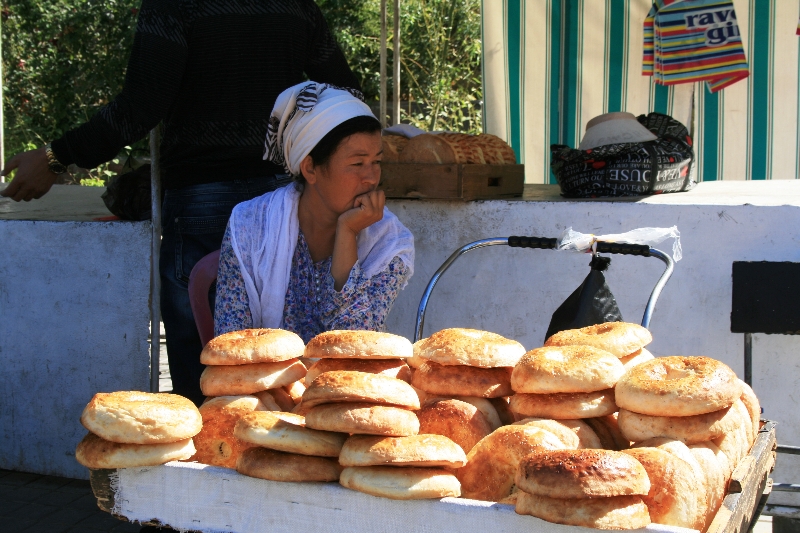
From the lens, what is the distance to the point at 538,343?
3879 millimetres

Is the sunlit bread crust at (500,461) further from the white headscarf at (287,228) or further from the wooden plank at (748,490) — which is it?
the white headscarf at (287,228)

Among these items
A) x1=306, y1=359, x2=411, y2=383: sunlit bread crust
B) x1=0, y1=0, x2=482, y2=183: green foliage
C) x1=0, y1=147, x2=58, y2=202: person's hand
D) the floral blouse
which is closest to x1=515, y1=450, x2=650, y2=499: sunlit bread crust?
x1=306, y1=359, x2=411, y2=383: sunlit bread crust

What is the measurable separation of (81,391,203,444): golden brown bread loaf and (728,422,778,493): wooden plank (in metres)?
1.03

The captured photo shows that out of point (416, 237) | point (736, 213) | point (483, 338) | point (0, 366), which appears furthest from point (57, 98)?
point (483, 338)

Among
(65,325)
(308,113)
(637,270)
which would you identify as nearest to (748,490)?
(308,113)

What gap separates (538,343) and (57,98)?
8602 mm

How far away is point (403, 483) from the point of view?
1376 mm

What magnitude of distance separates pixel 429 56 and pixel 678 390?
420 inches

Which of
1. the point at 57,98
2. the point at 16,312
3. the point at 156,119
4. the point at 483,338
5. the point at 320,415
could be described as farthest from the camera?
the point at 57,98

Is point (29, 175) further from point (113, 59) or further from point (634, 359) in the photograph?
point (113, 59)

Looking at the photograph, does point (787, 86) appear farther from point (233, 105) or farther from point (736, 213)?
point (233, 105)

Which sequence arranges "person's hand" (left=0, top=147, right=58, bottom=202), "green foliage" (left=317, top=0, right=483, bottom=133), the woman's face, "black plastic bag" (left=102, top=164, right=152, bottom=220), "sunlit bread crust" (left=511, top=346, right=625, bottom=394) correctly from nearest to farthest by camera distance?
"sunlit bread crust" (left=511, top=346, right=625, bottom=394)
the woman's face
"person's hand" (left=0, top=147, right=58, bottom=202)
"black plastic bag" (left=102, top=164, right=152, bottom=220)
"green foliage" (left=317, top=0, right=483, bottom=133)

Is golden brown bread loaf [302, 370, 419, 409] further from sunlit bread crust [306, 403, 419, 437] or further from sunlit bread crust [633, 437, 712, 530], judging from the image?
sunlit bread crust [633, 437, 712, 530]

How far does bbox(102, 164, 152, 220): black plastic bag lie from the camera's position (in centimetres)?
394
